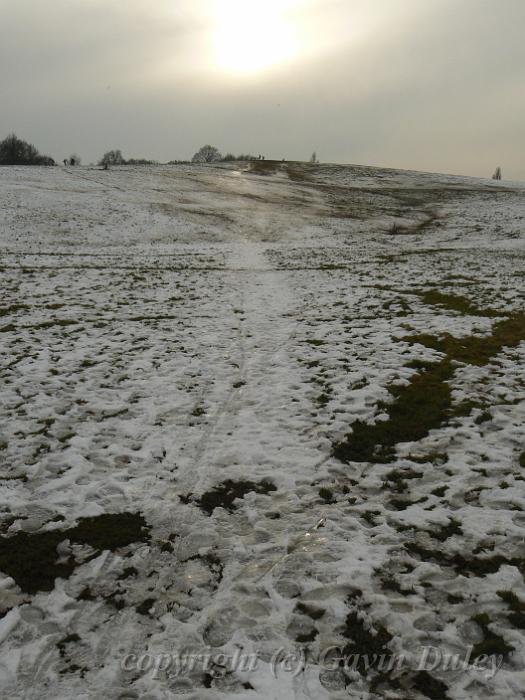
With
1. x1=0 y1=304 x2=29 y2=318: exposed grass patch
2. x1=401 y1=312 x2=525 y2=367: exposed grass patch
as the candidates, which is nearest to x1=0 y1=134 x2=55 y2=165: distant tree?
x1=0 y1=304 x2=29 y2=318: exposed grass patch

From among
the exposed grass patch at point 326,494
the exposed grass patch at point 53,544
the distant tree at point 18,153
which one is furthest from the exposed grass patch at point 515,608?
the distant tree at point 18,153

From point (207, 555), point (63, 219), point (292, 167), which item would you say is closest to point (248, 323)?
point (207, 555)

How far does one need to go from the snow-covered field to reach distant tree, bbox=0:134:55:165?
11695 cm

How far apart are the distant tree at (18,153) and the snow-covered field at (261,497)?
117m

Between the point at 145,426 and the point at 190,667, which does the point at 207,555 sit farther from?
the point at 145,426

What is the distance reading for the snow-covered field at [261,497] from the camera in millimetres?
4363

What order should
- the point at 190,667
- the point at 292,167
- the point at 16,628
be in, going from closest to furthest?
the point at 190,667
the point at 16,628
the point at 292,167

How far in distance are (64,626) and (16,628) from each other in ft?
1.56

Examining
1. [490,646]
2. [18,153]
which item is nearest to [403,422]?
[490,646]

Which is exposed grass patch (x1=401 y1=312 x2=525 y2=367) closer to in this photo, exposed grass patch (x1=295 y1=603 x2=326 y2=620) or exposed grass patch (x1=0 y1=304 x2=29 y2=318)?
exposed grass patch (x1=295 y1=603 x2=326 y2=620)

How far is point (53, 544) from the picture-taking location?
5.73 metres

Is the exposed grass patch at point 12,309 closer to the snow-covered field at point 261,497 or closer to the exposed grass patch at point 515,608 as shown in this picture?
the snow-covered field at point 261,497

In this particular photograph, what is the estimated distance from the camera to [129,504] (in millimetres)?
6484

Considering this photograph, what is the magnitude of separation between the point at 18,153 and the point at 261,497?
138 metres
